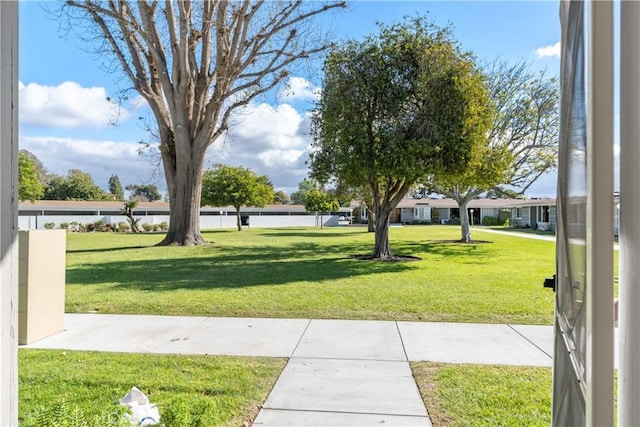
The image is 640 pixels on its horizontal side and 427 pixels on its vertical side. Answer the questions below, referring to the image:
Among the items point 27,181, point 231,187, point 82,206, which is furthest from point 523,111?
Result: point 82,206

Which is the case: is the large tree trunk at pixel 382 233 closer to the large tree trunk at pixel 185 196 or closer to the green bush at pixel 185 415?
the large tree trunk at pixel 185 196

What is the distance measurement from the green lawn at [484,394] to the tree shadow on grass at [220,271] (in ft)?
18.7

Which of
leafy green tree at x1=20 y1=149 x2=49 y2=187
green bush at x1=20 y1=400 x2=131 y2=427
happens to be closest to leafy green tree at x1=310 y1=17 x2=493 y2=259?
green bush at x1=20 y1=400 x2=131 y2=427

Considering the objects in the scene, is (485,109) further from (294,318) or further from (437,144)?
(294,318)

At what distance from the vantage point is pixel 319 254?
15695 mm

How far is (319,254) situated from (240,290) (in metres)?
7.58

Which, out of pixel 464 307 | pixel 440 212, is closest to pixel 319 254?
pixel 464 307

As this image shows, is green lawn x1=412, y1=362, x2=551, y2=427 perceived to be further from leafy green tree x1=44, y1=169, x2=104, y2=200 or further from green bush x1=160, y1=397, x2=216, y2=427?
leafy green tree x1=44, y1=169, x2=104, y2=200

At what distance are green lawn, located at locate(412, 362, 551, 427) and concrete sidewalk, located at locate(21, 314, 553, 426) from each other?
0.15m

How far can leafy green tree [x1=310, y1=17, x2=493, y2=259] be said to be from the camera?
446 inches

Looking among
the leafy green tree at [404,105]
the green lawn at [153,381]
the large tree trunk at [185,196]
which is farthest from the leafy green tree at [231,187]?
the green lawn at [153,381]

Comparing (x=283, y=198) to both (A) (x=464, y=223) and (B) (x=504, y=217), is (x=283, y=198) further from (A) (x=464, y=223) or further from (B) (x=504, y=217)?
(A) (x=464, y=223)

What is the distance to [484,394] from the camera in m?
3.45

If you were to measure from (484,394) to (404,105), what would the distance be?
32.0 feet
